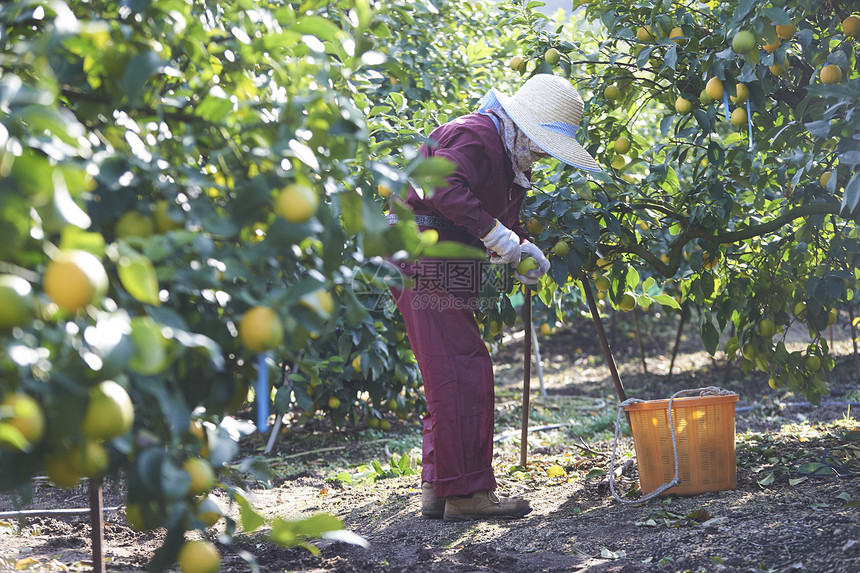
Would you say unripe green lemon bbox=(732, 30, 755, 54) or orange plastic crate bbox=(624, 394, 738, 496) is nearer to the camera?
unripe green lemon bbox=(732, 30, 755, 54)

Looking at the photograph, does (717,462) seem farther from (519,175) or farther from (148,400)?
(148,400)

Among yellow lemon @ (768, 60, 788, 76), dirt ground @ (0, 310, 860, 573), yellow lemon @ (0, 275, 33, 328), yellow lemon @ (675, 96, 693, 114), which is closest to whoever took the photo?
yellow lemon @ (0, 275, 33, 328)

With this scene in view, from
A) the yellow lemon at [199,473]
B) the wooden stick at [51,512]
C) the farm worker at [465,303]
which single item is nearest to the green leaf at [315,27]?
the yellow lemon at [199,473]

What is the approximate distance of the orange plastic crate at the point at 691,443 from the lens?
8.25ft

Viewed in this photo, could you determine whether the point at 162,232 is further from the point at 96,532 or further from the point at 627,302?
the point at 627,302

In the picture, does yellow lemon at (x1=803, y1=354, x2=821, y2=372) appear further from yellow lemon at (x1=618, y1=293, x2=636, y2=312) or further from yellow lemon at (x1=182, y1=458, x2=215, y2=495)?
yellow lemon at (x1=182, y1=458, x2=215, y2=495)

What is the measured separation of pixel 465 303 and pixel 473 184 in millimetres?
422

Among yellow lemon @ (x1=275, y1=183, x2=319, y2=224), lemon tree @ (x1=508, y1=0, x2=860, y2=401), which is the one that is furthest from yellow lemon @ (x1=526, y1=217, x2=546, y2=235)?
yellow lemon @ (x1=275, y1=183, x2=319, y2=224)

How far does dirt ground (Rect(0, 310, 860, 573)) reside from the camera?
1.99 m

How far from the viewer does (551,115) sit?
8.61 ft

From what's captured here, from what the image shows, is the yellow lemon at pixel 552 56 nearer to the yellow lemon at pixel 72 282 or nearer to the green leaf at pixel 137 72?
the green leaf at pixel 137 72

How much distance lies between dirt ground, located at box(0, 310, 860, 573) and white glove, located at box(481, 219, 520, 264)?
89 cm

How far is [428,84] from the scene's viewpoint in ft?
13.9

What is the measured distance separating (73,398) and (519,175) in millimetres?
2038
